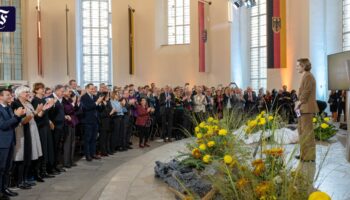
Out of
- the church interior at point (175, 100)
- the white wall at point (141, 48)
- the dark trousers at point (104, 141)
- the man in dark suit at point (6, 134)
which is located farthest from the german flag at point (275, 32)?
the man in dark suit at point (6, 134)

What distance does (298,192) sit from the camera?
2693 millimetres

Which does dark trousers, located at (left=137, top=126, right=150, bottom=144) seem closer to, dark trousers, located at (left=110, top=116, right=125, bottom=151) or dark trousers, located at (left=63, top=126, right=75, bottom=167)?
dark trousers, located at (left=110, top=116, right=125, bottom=151)

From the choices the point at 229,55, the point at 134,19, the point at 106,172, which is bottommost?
the point at 106,172

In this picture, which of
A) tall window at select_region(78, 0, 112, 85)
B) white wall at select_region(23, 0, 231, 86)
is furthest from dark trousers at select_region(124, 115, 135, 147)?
tall window at select_region(78, 0, 112, 85)

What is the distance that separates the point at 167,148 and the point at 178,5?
13.2 m

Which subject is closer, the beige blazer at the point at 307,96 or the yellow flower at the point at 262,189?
the yellow flower at the point at 262,189

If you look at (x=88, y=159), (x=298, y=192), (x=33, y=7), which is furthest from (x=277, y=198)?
(x=33, y=7)

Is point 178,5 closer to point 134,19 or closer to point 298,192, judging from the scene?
point 134,19

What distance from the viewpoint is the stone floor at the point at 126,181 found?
17.5 feet

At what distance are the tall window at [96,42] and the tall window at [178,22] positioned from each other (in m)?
3.14

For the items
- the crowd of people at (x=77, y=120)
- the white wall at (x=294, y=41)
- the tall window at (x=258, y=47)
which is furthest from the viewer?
the tall window at (x=258, y=47)

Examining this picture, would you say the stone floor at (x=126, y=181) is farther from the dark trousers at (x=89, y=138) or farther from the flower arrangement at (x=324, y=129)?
the flower arrangement at (x=324, y=129)

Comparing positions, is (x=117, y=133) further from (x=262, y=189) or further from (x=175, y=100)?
(x=262, y=189)

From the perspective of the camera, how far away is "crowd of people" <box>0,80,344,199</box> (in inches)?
248
